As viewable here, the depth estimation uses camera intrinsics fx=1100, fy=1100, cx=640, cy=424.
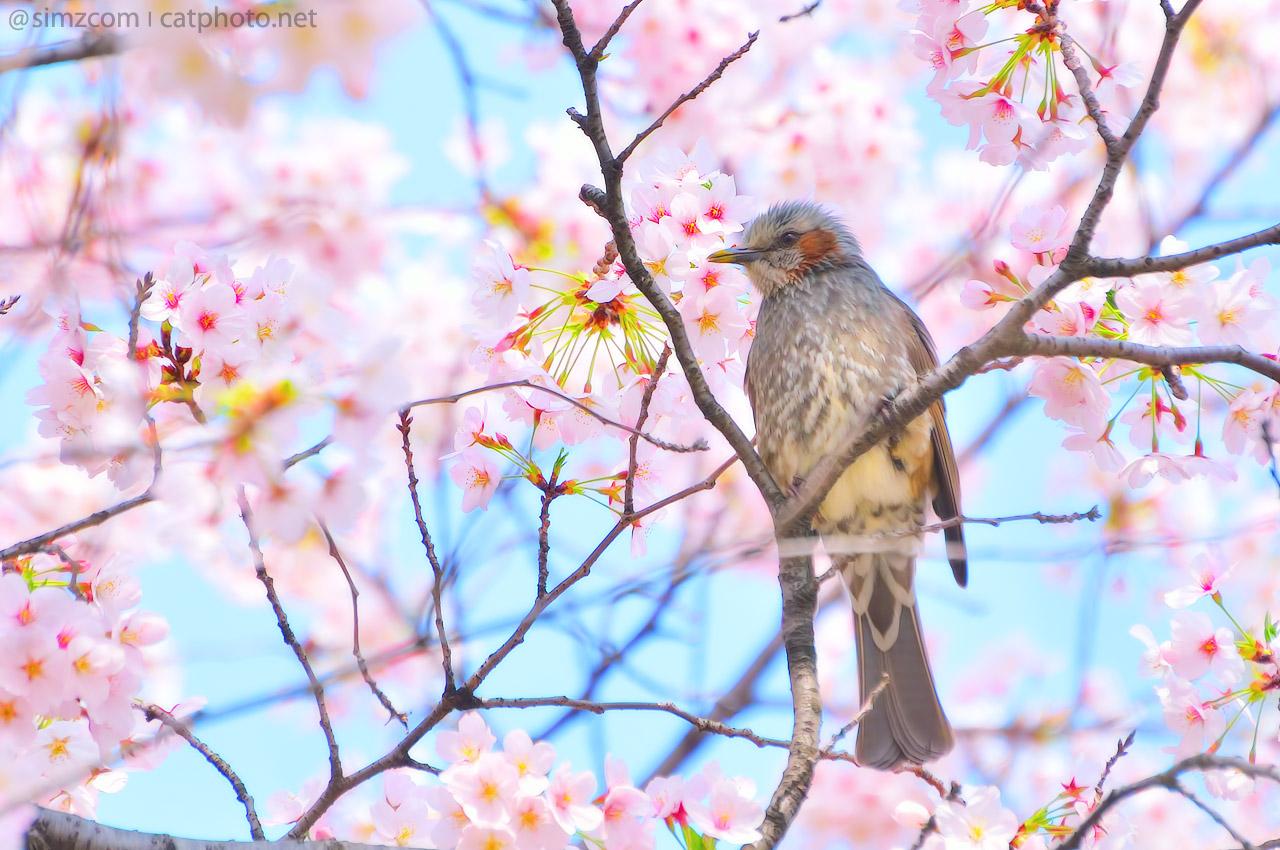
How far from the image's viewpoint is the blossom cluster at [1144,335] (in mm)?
2141

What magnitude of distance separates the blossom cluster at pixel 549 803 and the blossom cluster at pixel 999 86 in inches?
52.7

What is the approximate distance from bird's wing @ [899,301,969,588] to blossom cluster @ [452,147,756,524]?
1.25 metres

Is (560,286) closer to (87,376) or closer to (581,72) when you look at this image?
(581,72)

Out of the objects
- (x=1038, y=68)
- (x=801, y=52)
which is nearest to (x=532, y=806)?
(x=1038, y=68)

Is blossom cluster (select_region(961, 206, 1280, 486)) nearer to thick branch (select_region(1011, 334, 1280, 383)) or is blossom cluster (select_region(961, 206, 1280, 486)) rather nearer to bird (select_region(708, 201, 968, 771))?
thick branch (select_region(1011, 334, 1280, 383))

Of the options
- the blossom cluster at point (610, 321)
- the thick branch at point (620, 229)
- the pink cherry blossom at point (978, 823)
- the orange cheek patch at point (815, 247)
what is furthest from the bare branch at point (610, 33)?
the orange cheek patch at point (815, 247)

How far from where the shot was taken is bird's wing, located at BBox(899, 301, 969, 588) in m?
3.39

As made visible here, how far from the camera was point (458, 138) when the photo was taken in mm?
6371

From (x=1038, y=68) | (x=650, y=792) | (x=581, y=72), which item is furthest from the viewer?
(x=1038, y=68)

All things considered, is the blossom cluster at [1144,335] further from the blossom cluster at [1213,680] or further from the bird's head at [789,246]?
the bird's head at [789,246]

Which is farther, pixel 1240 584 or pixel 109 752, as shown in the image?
pixel 1240 584

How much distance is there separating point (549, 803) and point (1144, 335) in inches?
56.3

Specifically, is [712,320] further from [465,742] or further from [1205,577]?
[1205,577]

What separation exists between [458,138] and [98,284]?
2.81 m
